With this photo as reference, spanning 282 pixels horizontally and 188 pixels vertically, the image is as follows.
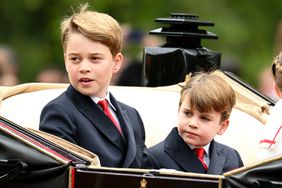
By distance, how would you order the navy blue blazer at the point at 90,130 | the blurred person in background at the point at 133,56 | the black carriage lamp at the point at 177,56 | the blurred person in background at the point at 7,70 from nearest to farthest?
the navy blue blazer at the point at 90,130 → the black carriage lamp at the point at 177,56 → the blurred person in background at the point at 133,56 → the blurred person in background at the point at 7,70

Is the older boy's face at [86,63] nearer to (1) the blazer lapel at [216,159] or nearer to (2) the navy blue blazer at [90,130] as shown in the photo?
(2) the navy blue blazer at [90,130]

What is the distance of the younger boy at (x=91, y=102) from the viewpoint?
16.7 ft

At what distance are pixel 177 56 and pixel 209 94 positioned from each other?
116 centimetres

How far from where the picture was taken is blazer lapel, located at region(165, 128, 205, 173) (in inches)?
204

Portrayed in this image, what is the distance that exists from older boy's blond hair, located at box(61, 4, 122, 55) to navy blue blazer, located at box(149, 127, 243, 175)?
1.50 ft

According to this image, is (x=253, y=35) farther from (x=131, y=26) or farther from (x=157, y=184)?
(x=157, y=184)

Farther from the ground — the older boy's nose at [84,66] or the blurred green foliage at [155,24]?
the older boy's nose at [84,66]

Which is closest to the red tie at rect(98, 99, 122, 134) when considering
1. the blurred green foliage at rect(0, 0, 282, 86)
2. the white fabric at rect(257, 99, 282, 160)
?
the white fabric at rect(257, 99, 282, 160)

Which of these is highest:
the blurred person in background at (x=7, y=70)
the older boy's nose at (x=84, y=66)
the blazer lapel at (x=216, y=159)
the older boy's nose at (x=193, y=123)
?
the older boy's nose at (x=84, y=66)

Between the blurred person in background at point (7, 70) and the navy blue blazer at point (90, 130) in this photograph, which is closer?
the navy blue blazer at point (90, 130)

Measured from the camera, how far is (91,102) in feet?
17.0

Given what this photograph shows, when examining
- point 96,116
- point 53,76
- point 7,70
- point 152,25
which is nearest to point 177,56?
point 96,116

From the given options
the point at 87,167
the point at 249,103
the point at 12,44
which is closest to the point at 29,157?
the point at 87,167

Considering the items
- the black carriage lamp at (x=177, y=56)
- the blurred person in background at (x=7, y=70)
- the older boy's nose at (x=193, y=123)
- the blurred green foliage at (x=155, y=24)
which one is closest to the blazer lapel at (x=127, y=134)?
the older boy's nose at (x=193, y=123)
